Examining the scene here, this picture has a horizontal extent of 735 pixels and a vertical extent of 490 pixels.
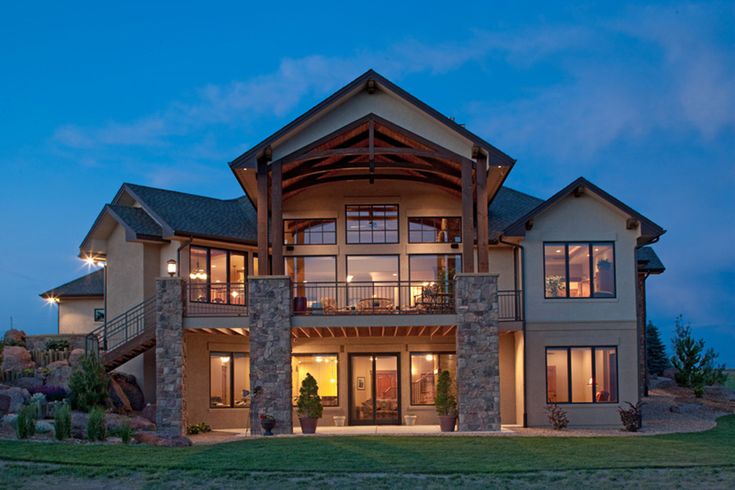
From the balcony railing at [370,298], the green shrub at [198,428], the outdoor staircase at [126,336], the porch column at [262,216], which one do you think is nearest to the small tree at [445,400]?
the balcony railing at [370,298]

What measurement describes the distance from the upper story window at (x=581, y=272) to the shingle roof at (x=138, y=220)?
40.2 ft

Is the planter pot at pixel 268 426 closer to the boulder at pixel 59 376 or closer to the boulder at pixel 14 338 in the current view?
the boulder at pixel 59 376

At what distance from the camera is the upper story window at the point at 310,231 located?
28188 millimetres

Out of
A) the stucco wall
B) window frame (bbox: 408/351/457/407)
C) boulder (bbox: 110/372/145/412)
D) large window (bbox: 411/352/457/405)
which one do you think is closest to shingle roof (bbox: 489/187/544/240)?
window frame (bbox: 408/351/457/407)

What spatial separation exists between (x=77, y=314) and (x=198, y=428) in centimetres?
1131

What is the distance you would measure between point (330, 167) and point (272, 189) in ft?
10.7

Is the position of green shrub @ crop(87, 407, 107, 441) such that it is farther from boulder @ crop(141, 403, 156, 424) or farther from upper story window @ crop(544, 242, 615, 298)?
upper story window @ crop(544, 242, 615, 298)

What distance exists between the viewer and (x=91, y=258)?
94.4 ft

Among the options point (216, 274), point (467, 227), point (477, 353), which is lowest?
point (477, 353)

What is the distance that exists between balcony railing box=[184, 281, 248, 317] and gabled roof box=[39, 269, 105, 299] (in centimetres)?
799

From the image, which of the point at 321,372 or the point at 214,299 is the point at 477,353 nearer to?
the point at 321,372

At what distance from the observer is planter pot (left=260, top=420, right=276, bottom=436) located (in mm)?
22547

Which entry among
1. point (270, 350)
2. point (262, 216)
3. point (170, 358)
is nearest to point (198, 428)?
point (170, 358)

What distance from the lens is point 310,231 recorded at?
28.3 meters
